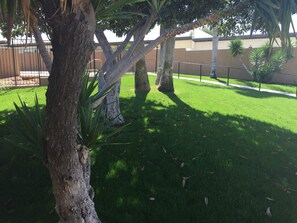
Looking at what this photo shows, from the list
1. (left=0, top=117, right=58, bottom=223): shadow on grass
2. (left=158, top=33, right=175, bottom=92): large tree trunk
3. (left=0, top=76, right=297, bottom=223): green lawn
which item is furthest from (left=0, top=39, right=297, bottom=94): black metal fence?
(left=0, top=117, right=58, bottom=223): shadow on grass

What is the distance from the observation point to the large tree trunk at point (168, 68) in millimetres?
11352

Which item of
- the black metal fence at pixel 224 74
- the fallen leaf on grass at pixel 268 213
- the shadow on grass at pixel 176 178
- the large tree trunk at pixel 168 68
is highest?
the large tree trunk at pixel 168 68

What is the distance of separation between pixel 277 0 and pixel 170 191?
2.90 m

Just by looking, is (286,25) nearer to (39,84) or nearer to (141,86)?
(141,86)

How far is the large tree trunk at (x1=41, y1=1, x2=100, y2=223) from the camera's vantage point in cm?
253

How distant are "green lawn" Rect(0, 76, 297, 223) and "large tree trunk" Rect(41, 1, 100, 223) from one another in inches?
35.7

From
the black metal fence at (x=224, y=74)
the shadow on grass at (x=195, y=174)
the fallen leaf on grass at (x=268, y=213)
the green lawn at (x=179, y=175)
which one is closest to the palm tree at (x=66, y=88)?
the green lawn at (x=179, y=175)

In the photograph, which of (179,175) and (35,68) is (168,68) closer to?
(179,175)

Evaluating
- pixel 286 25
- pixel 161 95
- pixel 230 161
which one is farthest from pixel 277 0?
pixel 161 95

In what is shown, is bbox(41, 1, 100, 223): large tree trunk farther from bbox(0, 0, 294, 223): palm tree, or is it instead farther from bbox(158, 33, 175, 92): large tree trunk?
bbox(158, 33, 175, 92): large tree trunk

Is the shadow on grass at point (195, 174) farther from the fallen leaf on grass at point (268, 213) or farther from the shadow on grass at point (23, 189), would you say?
the shadow on grass at point (23, 189)

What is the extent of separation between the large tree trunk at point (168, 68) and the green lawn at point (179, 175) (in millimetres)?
4175

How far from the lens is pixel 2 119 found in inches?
279

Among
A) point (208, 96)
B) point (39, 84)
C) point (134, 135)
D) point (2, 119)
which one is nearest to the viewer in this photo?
point (134, 135)
